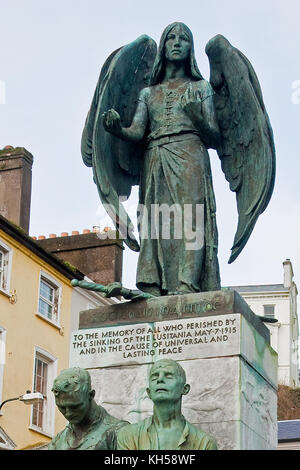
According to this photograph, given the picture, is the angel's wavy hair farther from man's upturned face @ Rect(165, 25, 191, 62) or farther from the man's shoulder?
the man's shoulder

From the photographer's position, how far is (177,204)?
10.2m

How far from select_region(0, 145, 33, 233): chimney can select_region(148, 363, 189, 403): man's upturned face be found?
25791 millimetres

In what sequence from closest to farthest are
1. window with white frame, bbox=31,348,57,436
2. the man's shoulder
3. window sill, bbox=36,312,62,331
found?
the man's shoulder, window with white frame, bbox=31,348,57,436, window sill, bbox=36,312,62,331

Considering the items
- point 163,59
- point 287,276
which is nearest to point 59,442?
point 163,59

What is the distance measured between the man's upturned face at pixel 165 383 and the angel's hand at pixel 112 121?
300 centimetres

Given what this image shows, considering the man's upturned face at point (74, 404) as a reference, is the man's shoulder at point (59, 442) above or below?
below

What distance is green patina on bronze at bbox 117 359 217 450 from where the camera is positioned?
8.05 meters

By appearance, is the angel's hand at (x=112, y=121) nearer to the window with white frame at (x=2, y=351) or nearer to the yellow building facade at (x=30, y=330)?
the yellow building facade at (x=30, y=330)

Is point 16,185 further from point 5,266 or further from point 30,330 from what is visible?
Answer: point 30,330

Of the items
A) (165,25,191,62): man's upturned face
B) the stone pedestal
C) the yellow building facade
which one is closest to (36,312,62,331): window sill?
the yellow building facade

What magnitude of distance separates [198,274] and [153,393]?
217 cm

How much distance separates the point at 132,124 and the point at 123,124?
489 millimetres

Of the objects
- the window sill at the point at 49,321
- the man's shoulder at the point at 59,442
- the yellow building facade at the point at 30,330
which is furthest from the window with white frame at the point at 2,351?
the man's shoulder at the point at 59,442

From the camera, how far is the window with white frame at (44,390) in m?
32.8
